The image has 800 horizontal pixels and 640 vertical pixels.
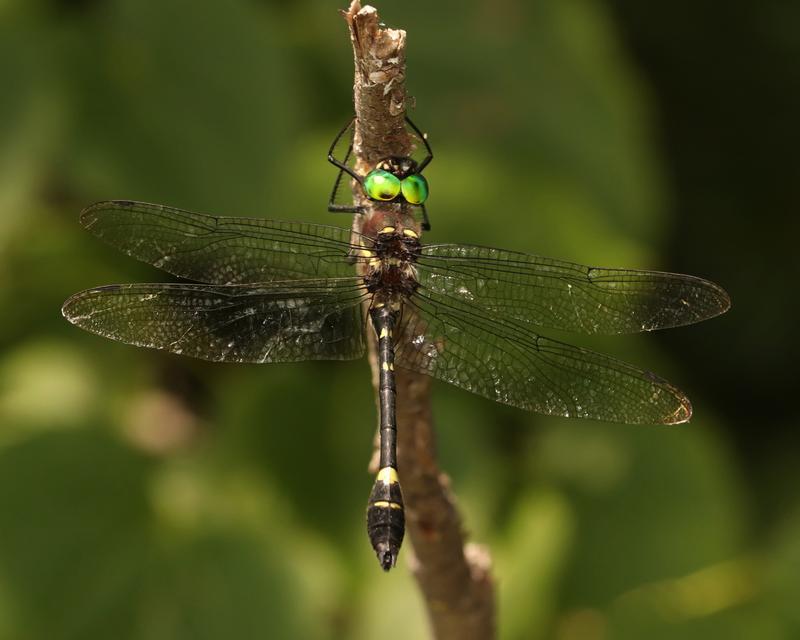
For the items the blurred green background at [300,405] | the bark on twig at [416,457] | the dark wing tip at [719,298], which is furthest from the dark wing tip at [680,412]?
the blurred green background at [300,405]

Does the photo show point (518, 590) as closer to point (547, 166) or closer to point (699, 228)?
point (547, 166)

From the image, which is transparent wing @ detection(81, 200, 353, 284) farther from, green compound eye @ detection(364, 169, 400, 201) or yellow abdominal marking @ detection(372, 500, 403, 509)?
yellow abdominal marking @ detection(372, 500, 403, 509)

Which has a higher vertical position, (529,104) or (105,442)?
(529,104)

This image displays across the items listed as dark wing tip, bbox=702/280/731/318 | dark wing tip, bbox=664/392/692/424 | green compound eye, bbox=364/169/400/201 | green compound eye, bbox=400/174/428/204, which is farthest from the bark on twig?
dark wing tip, bbox=702/280/731/318

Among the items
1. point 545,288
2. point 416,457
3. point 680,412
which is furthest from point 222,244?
point 680,412

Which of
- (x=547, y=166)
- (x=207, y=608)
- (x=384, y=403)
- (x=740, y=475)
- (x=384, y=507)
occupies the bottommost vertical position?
(x=207, y=608)

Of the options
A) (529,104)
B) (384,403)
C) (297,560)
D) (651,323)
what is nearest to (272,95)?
(529,104)

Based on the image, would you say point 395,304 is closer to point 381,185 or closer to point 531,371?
point 531,371
